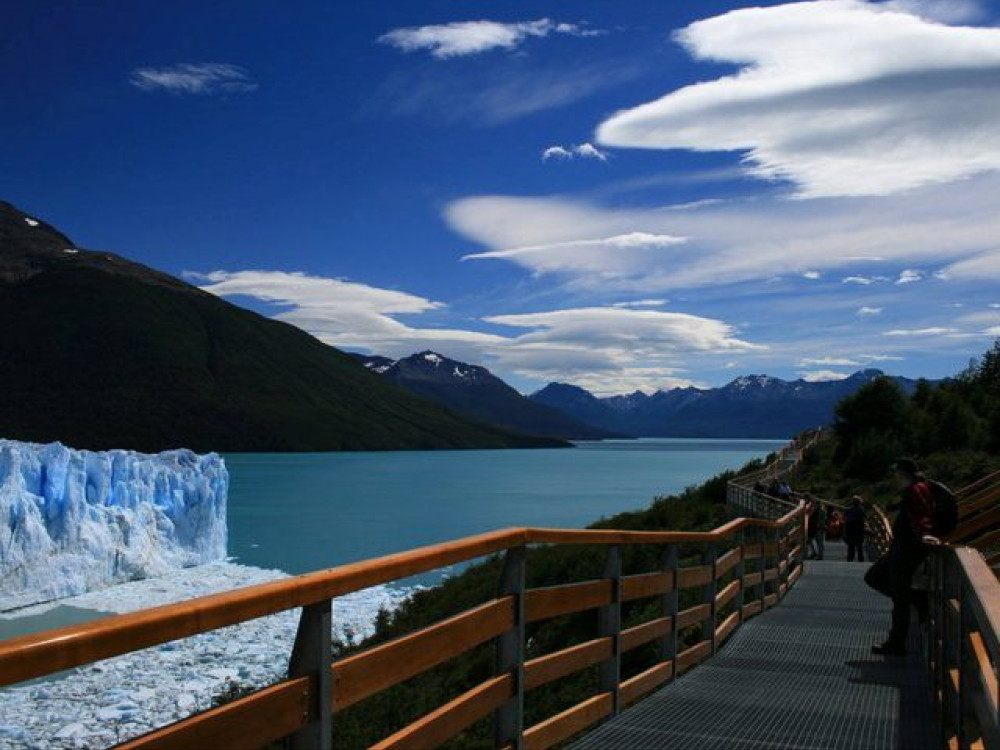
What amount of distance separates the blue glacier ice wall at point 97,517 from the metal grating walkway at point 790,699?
30124mm

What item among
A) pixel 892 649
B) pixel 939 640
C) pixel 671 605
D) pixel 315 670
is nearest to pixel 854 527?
pixel 892 649

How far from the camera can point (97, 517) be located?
39.8 m

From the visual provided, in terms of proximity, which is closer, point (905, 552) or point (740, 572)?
point (905, 552)

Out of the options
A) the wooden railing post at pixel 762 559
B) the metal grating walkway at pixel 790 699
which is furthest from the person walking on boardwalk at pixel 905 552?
the wooden railing post at pixel 762 559

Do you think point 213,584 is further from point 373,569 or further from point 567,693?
point 373,569

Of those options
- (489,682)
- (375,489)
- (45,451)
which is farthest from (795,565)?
(375,489)

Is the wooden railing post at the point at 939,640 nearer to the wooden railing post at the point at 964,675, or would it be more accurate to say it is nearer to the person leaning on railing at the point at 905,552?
the person leaning on railing at the point at 905,552

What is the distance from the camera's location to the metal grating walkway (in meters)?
5.80

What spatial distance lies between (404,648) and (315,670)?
2.06 feet

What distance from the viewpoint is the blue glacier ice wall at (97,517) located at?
34.9 metres

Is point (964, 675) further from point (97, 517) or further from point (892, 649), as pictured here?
point (97, 517)

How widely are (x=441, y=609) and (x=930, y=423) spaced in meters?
44.9

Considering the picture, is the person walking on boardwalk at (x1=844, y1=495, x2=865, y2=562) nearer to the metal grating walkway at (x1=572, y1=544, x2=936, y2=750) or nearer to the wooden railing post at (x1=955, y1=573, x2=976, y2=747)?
the metal grating walkway at (x1=572, y1=544, x2=936, y2=750)

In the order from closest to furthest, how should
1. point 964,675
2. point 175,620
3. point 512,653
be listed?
1. point 175,620
2. point 964,675
3. point 512,653
